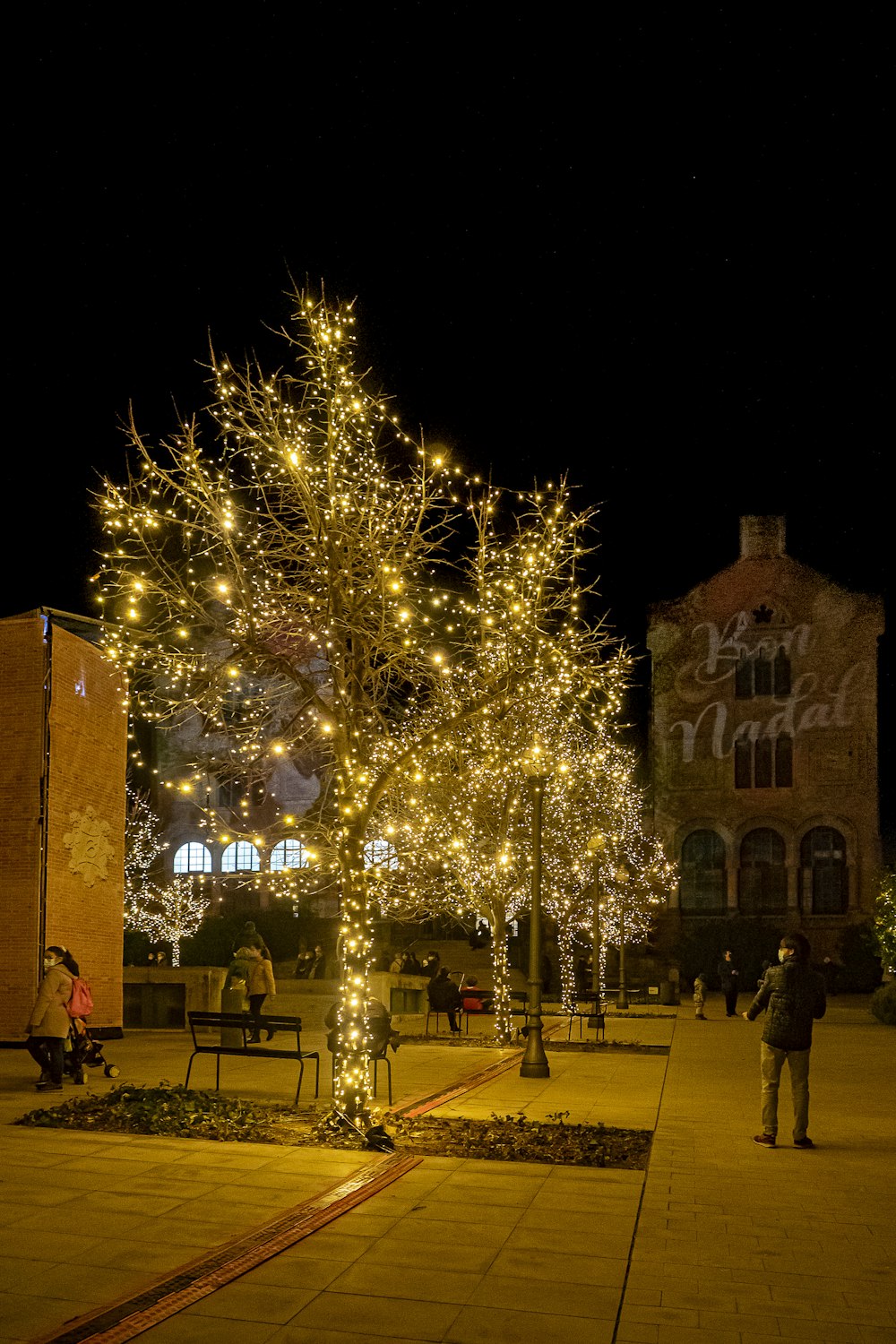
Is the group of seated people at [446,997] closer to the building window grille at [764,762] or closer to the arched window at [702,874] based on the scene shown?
the arched window at [702,874]

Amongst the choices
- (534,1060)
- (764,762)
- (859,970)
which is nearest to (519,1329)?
(534,1060)

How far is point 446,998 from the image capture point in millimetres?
22625

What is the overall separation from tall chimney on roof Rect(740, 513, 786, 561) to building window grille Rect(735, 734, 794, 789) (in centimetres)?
757

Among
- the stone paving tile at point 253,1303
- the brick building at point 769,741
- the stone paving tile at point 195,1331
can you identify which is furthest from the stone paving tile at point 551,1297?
the brick building at point 769,741

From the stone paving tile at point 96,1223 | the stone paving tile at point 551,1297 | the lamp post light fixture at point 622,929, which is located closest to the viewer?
the stone paving tile at point 551,1297

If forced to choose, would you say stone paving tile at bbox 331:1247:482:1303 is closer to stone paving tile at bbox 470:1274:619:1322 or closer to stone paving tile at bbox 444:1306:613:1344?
stone paving tile at bbox 470:1274:619:1322

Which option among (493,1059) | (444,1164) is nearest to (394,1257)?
(444,1164)

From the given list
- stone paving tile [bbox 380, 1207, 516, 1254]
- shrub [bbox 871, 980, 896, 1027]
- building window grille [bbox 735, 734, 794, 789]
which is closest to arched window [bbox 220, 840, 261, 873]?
building window grille [bbox 735, 734, 794, 789]

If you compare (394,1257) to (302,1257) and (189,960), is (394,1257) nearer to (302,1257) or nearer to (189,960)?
(302,1257)

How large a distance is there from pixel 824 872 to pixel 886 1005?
19.0 meters

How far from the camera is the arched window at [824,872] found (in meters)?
46.5

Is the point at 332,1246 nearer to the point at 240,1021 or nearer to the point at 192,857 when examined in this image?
the point at 240,1021

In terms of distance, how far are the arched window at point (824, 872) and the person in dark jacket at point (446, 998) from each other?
27.5 m

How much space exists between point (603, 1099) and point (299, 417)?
829 centimetres
